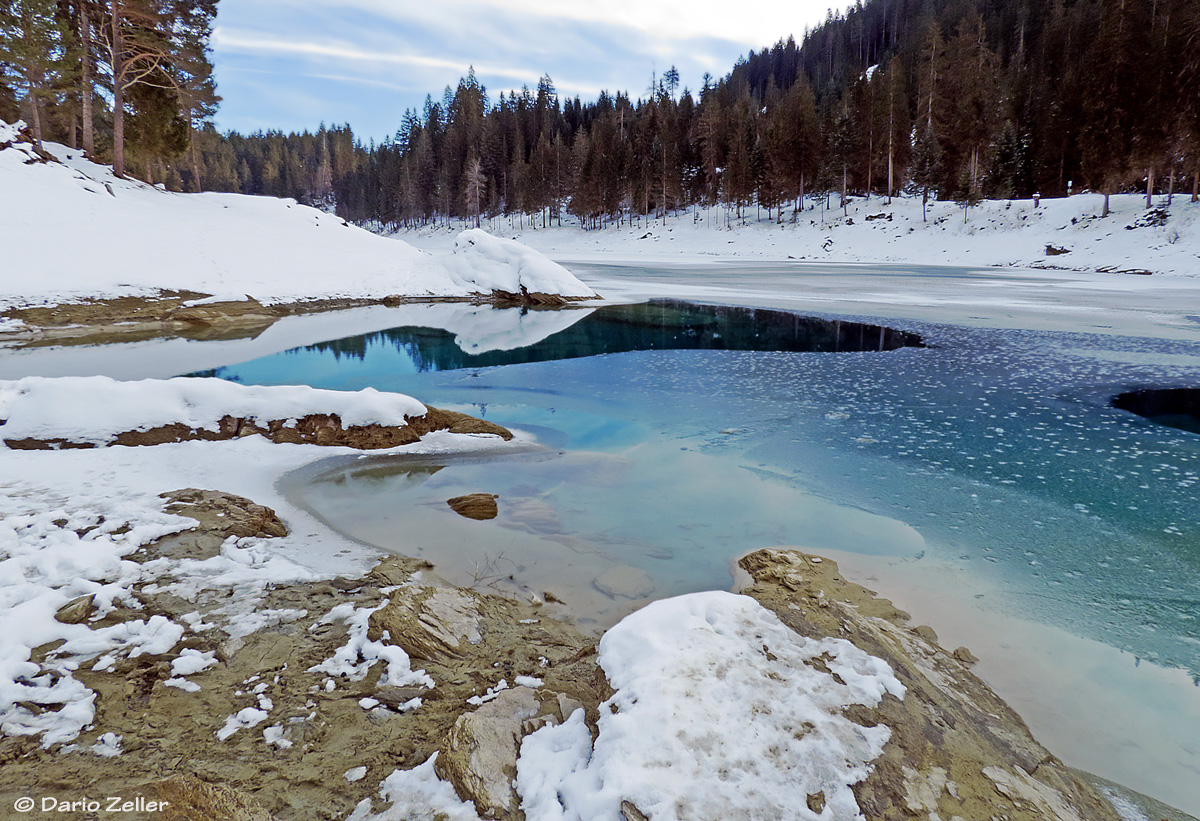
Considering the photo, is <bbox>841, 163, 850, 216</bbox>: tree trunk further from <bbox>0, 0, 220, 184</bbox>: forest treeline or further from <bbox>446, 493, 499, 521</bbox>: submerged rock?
<bbox>446, 493, 499, 521</bbox>: submerged rock

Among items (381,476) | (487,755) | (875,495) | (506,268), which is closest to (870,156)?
(506,268)

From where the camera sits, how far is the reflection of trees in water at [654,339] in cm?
1396

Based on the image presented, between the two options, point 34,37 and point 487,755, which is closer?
point 487,755

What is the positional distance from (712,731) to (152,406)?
7.19 m

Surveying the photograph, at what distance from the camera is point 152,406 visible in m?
6.91

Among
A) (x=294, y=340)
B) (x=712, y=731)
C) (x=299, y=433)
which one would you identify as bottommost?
(x=712, y=731)

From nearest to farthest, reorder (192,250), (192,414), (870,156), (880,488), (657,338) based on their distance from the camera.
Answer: (880,488)
(192,414)
(657,338)
(192,250)
(870,156)

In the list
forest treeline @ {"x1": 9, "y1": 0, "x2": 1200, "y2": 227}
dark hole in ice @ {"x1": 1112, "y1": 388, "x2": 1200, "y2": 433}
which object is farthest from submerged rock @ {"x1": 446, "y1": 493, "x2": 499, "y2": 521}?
forest treeline @ {"x1": 9, "y1": 0, "x2": 1200, "y2": 227}

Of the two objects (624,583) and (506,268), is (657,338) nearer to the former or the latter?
(506,268)

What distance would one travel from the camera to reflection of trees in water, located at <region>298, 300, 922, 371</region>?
45.8 feet

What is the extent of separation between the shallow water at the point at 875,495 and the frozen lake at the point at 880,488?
0.03 metres

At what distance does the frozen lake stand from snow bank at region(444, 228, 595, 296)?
9.81 metres

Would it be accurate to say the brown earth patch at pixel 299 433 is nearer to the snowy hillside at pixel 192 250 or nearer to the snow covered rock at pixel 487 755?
the snow covered rock at pixel 487 755

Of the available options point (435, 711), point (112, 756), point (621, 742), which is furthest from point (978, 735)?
point (112, 756)
